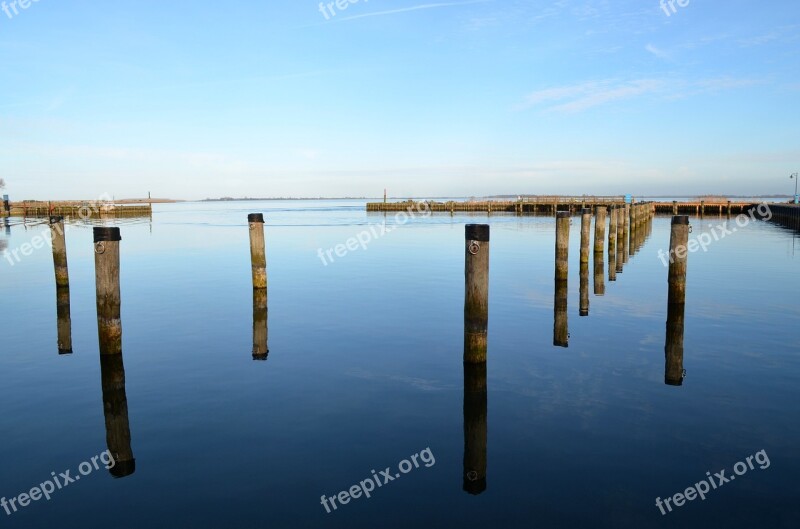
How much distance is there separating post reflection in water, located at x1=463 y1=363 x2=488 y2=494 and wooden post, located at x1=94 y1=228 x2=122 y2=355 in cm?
565

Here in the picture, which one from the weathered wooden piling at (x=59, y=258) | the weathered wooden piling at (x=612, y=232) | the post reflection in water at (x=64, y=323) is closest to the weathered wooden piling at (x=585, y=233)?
the weathered wooden piling at (x=612, y=232)

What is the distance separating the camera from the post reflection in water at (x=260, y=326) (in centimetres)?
1191

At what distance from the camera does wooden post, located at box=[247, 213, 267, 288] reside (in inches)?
591

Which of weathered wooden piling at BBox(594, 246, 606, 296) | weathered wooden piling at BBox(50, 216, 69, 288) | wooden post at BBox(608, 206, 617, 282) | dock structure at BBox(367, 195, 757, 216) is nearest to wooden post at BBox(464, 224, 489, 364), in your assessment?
weathered wooden piling at BBox(594, 246, 606, 296)

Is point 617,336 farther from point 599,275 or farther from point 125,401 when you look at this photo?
point 125,401

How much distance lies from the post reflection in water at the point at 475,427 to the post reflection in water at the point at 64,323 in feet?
26.7

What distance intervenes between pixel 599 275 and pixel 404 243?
65.5 feet

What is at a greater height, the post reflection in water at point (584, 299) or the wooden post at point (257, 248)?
the wooden post at point (257, 248)

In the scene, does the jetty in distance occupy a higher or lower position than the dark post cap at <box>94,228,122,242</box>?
lower

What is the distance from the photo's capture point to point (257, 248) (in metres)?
15.4

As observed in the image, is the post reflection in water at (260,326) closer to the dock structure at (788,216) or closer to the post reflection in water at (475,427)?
the post reflection in water at (475,427)

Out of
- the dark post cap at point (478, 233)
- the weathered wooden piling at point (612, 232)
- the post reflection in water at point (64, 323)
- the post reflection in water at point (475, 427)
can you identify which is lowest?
the post reflection in water at point (475, 427)

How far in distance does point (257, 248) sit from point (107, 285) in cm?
610

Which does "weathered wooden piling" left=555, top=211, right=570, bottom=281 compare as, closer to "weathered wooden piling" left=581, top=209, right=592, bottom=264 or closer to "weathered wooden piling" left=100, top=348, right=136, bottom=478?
"weathered wooden piling" left=581, top=209, right=592, bottom=264
